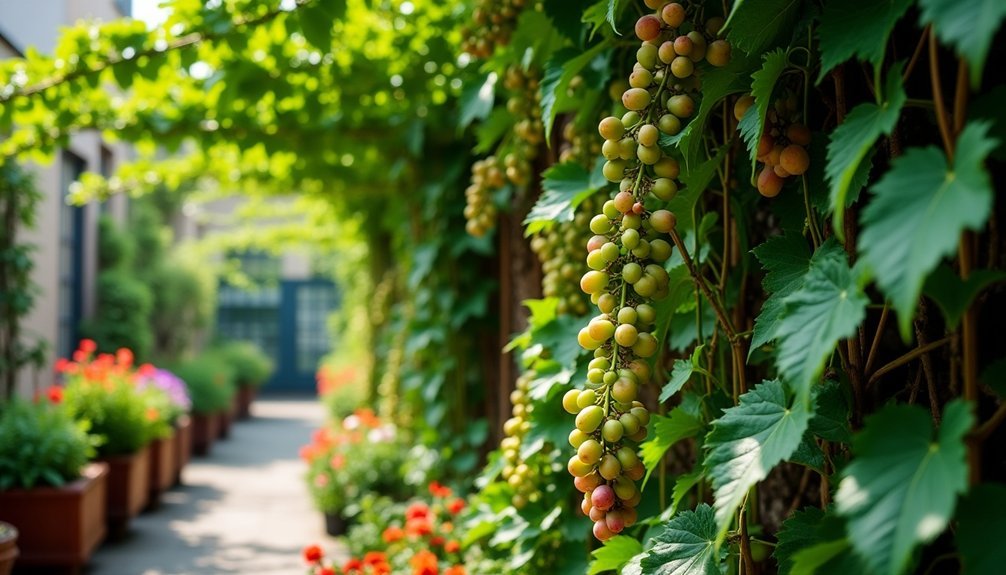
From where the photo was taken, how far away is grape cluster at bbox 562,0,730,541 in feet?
2.88

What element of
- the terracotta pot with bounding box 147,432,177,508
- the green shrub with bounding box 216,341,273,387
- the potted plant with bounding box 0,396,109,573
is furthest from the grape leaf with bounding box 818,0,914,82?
the green shrub with bounding box 216,341,273,387

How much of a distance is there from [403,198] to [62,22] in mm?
1499

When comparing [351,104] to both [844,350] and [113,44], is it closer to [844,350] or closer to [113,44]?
[113,44]

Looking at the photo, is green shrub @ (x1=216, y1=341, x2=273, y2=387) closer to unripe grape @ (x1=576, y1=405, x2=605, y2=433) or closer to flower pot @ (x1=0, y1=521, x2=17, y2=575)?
flower pot @ (x1=0, y1=521, x2=17, y2=575)

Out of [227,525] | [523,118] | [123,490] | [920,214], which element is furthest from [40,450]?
[920,214]

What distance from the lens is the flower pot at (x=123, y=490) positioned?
13.5 feet

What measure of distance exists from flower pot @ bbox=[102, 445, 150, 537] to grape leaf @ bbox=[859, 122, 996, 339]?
4.30m

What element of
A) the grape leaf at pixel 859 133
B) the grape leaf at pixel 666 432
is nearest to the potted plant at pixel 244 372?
the grape leaf at pixel 666 432

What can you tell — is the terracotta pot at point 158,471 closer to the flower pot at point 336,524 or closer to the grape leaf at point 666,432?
the flower pot at point 336,524

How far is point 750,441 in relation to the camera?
2.65 ft

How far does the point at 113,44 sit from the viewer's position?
2270 millimetres

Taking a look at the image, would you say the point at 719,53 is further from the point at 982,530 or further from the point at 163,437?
the point at 163,437

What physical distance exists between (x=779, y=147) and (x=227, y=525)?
14.0 ft

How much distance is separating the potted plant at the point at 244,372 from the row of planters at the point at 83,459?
12.8 ft
